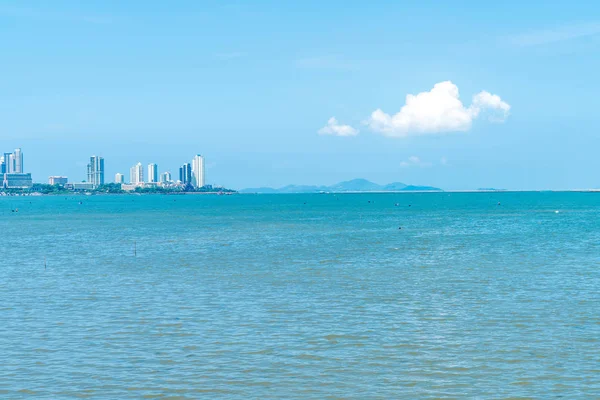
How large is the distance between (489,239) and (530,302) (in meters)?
41.3

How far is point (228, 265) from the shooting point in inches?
1938

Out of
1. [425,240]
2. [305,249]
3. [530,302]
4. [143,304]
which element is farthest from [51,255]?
[530,302]

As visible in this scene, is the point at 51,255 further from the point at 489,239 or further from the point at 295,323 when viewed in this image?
the point at 489,239

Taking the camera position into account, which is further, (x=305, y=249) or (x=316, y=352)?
(x=305, y=249)

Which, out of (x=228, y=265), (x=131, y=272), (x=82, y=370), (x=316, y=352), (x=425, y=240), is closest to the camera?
(x=82, y=370)

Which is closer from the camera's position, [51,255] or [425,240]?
[51,255]

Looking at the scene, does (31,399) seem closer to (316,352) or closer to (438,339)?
(316,352)

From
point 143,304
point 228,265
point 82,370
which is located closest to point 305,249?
point 228,265

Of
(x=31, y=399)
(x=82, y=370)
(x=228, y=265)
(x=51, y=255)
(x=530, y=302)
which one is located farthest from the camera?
(x=51, y=255)

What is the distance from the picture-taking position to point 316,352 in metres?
23.4

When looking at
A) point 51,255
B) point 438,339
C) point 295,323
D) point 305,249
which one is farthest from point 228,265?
point 438,339

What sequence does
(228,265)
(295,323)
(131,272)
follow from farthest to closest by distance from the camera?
(228,265) < (131,272) < (295,323)

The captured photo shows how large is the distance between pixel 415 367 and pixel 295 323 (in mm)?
7188

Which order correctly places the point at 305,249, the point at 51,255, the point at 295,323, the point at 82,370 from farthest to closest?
the point at 305,249 → the point at 51,255 → the point at 295,323 → the point at 82,370
